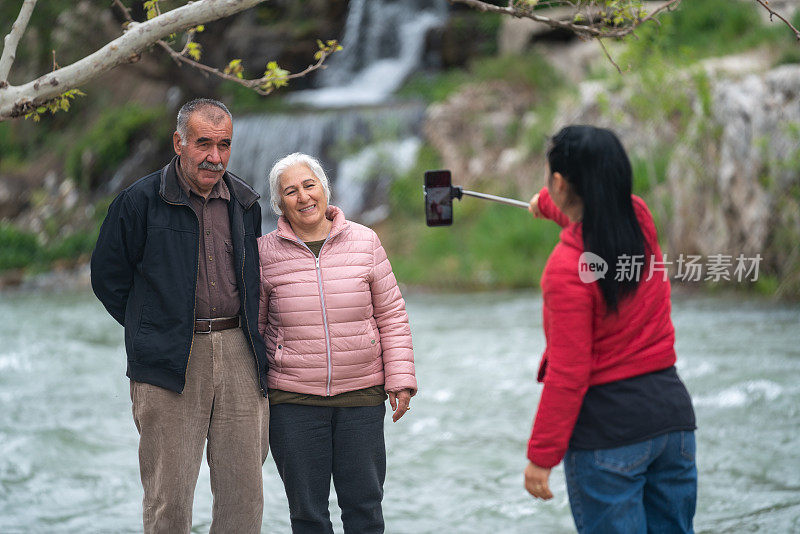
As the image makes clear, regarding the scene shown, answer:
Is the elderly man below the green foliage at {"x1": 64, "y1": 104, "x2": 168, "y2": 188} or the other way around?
below

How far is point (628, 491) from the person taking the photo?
2.58 metres

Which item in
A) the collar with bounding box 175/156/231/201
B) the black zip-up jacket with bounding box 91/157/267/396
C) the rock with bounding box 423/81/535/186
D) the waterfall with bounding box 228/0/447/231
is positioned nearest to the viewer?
the black zip-up jacket with bounding box 91/157/267/396

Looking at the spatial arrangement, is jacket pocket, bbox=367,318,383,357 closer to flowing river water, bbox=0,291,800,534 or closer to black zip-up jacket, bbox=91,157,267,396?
black zip-up jacket, bbox=91,157,267,396

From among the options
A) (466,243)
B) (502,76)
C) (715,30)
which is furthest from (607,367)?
(502,76)

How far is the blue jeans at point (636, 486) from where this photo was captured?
256cm

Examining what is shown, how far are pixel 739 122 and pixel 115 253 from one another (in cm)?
951

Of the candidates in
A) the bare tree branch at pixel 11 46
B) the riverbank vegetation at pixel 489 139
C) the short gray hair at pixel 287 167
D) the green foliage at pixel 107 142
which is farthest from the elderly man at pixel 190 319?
the green foliage at pixel 107 142

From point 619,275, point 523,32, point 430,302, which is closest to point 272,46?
point 523,32

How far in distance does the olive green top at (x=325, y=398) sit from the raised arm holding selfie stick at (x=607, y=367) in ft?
3.13

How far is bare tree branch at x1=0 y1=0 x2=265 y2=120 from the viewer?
3250mm

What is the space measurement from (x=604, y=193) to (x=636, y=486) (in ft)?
2.61

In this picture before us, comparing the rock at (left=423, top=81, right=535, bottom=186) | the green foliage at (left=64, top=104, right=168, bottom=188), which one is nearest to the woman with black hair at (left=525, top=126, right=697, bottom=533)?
the rock at (left=423, top=81, right=535, bottom=186)

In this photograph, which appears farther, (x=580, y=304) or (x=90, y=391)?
(x=90, y=391)

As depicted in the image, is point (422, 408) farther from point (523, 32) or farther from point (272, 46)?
point (272, 46)
